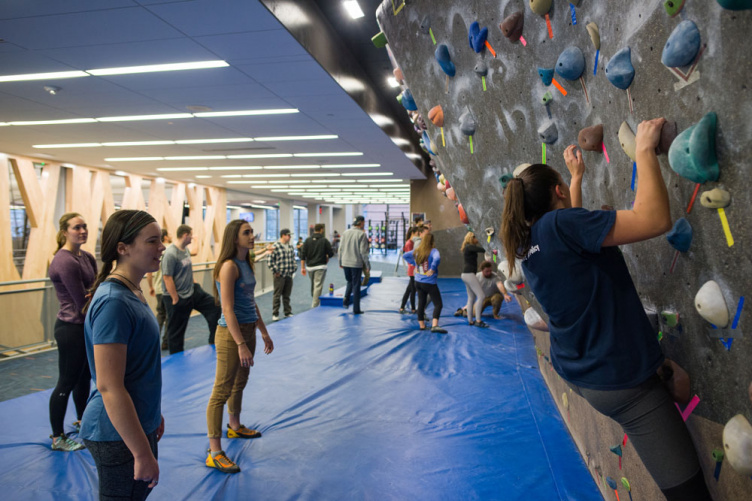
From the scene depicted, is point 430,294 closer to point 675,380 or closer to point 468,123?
point 468,123

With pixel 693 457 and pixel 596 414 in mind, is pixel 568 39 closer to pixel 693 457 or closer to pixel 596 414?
pixel 693 457

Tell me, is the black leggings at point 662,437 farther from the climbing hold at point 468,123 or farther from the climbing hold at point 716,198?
the climbing hold at point 468,123

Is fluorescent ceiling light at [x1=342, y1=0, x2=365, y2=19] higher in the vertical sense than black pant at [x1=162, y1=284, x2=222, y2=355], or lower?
higher

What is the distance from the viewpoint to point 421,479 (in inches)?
99.7

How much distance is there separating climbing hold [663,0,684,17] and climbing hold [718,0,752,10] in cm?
17

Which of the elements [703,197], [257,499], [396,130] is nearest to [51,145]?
[396,130]

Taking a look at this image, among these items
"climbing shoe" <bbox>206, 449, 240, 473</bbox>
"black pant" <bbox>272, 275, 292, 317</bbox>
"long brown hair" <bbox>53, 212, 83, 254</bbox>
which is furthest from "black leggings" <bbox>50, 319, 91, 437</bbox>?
"black pant" <bbox>272, 275, 292, 317</bbox>

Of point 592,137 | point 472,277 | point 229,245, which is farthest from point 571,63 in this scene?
point 472,277

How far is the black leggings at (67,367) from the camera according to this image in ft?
8.86

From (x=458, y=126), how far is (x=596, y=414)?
172 centimetres

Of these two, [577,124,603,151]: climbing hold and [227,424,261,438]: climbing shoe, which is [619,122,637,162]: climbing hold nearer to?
[577,124,603,151]: climbing hold

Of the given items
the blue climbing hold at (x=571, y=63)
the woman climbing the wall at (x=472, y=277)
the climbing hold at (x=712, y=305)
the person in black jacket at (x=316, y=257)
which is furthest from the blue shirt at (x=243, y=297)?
the person in black jacket at (x=316, y=257)

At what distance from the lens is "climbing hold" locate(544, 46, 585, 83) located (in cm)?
143

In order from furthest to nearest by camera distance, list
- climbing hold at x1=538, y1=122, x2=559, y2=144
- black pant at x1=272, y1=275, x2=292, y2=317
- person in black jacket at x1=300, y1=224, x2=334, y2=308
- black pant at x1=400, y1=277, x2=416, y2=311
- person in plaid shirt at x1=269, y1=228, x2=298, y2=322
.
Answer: person in black jacket at x1=300, y1=224, x2=334, y2=308 → black pant at x1=400, y1=277, x2=416, y2=311 → black pant at x1=272, y1=275, x2=292, y2=317 → person in plaid shirt at x1=269, y1=228, x2=298, y2=322 → climbing hold at x1=538, y1=122, x2=559, y2=144
